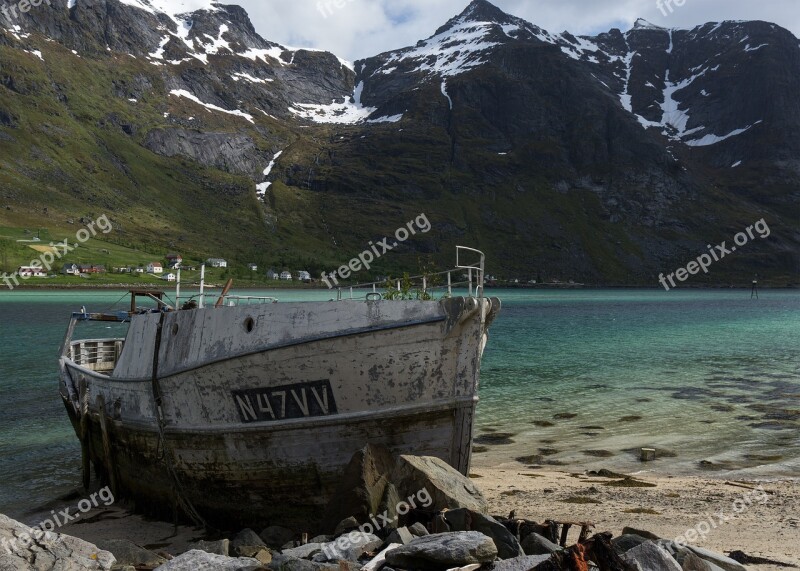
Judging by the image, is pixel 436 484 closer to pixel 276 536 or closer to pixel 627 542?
pixel 627 542

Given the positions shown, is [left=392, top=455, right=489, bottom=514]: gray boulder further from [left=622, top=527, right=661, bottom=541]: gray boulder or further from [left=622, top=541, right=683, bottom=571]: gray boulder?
[left=622, top=541, right=683, bottom=571]: gray boulder

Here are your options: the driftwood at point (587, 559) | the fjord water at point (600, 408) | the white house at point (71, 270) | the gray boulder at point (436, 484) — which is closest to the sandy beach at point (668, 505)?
the gray boulder at point (436, 484)

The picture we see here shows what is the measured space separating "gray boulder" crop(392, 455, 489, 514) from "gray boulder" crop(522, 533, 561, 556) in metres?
1.20

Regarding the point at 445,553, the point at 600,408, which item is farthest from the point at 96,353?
the point at 445,553

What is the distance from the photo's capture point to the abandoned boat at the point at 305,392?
10422mm

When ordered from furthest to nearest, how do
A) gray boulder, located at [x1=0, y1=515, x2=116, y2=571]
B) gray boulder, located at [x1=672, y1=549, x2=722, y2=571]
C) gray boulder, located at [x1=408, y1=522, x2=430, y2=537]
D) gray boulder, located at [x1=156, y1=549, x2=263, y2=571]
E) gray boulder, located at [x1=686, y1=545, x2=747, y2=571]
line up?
gray boulder, located at [x1=408, y1=522, x2=430, y2=537], gray boulder, located at [x1=0, y1=515, x2=116, y2=571], gray boulder, located at [x1=156, y1=549, x2=263, y2=571], gray boulder, located at [x1=686, y1=545, x2=747, y2=571], gray boulder, located at [x1=672, y1=549, x2=722, y2=571]

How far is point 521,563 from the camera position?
693 centimetres

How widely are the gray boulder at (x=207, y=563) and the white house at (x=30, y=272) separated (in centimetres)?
14877

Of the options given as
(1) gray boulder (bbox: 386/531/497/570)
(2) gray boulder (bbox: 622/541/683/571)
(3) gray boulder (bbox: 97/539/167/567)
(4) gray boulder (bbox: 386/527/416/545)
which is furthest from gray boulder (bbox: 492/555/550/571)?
(3) gray boulder (bbox: 97/539/167/567)

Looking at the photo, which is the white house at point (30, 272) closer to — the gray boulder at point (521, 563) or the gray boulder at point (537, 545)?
the gray boulder at point (537, 545)

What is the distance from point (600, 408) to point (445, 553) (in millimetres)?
18489

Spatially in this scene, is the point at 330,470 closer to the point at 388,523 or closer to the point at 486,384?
the point at 388,523

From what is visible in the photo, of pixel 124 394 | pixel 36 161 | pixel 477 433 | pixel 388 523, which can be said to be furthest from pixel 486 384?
pixel 36 161

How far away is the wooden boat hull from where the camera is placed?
10.4 metres
